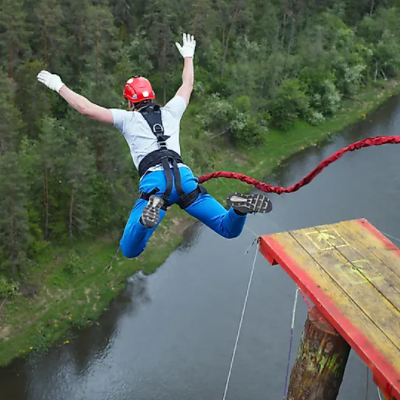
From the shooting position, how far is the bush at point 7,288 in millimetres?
18906

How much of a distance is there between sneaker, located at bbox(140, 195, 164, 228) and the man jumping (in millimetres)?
22

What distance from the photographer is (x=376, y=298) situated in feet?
15.3

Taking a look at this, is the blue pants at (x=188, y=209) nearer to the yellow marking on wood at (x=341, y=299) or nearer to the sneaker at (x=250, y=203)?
the sneaker at (x=250, y=203)

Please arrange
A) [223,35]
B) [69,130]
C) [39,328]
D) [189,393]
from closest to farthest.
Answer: [189,393] → [39,328] → [69,130] → [223,35]

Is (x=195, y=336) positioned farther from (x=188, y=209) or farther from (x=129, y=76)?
(x=129, y=76)

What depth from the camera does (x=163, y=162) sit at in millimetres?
6047

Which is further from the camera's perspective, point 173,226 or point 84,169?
point 173,226

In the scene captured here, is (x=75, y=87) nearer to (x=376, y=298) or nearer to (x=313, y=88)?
(x=313, y=88)

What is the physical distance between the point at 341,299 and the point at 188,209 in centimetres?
217

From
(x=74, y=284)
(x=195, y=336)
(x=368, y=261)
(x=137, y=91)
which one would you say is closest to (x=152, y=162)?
(x=137, y=91)

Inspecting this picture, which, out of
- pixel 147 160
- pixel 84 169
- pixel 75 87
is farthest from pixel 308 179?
pixel 75 87

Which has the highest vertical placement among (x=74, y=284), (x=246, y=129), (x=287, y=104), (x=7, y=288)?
(x=7, y=288)

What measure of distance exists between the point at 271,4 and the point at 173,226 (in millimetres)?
19247

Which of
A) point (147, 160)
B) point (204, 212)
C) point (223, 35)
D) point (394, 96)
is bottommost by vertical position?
point (394, 96)
